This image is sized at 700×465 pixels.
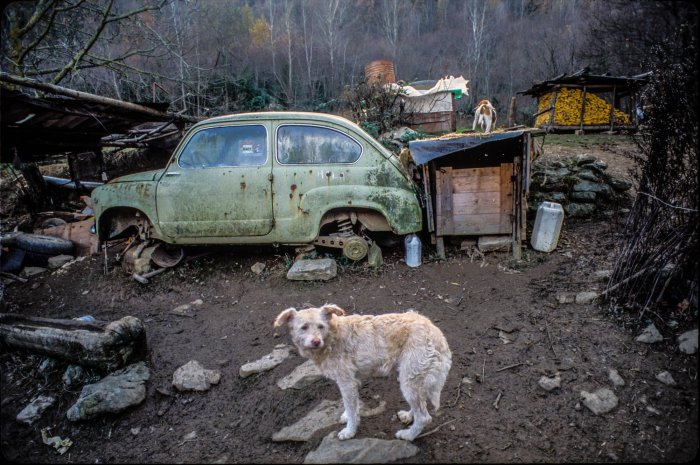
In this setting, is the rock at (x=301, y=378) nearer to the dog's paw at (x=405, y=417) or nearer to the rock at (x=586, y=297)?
the dog's paw at (x=405, y=417)

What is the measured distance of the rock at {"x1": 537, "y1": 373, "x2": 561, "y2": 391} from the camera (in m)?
2.95

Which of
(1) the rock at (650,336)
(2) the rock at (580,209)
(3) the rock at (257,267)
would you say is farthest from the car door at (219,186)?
(2) the rock at (580,209)

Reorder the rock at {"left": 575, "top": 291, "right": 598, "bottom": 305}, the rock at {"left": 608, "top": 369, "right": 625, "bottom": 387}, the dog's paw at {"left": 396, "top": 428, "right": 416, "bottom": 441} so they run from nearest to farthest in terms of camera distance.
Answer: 1. the dog's paw at {"left": 396, "top": 428, "right": 416, "bottom": 441}
2. the rock at {"left": 608, "top": 369, "right": 625, "bottom": 387}
3. the rock at {"left": 575, "top": 291, "right": 598, "bottom": 305}

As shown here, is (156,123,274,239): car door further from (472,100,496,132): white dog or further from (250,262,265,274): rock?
(472,100,496,132): white dog

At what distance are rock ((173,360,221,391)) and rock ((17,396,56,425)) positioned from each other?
1.16 m

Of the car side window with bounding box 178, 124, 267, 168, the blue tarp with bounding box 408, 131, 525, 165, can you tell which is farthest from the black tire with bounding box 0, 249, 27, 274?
the blue tarp with bounding box 408, 131, 525, 165

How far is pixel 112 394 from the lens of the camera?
3.13 meters

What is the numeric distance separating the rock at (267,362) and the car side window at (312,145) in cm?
272

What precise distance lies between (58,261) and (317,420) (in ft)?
20.8

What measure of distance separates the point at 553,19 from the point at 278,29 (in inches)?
720

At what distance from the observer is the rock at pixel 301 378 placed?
3218 mm

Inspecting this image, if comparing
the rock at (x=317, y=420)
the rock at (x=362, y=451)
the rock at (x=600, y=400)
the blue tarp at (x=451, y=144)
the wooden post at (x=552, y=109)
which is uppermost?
the wooden post at (x=552, y=109)

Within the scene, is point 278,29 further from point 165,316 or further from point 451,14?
point 165,316

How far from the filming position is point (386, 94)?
12.3 meters
